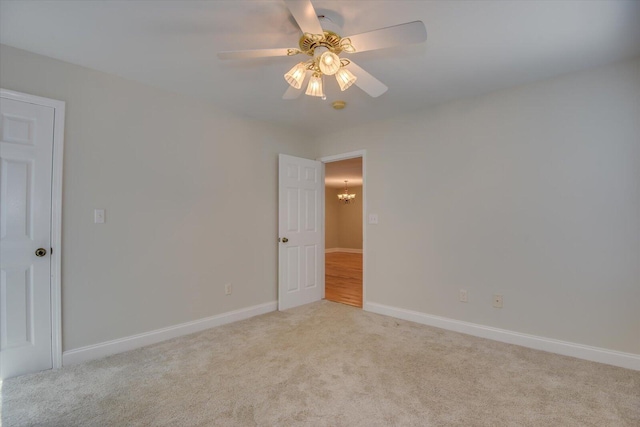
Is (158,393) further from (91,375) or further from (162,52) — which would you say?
(162,52)

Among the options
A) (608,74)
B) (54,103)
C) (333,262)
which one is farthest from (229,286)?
(333,262)

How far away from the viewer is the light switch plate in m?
2.53

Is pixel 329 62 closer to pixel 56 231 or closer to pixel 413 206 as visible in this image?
pixel 413 206

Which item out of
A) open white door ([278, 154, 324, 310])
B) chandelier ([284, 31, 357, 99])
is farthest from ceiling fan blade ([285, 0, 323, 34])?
open white door ([278, 154, 324, 310])

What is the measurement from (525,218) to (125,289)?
367cm

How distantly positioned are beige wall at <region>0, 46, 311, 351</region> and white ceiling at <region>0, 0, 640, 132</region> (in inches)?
9.2

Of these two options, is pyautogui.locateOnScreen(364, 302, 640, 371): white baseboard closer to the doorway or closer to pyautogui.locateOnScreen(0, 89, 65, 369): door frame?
pyautogui.locateOnScreen(0, 89, 65, 369): door frame

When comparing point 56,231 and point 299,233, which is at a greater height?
point 56,231

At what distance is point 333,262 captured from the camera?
26.2ft

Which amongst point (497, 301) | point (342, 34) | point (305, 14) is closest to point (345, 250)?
point (497, 301)

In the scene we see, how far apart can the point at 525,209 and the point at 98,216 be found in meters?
3.77

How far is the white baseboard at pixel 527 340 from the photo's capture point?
92.1 inches

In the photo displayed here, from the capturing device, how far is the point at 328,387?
6.77 ft

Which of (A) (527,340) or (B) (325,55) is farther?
(A) (527,340)
